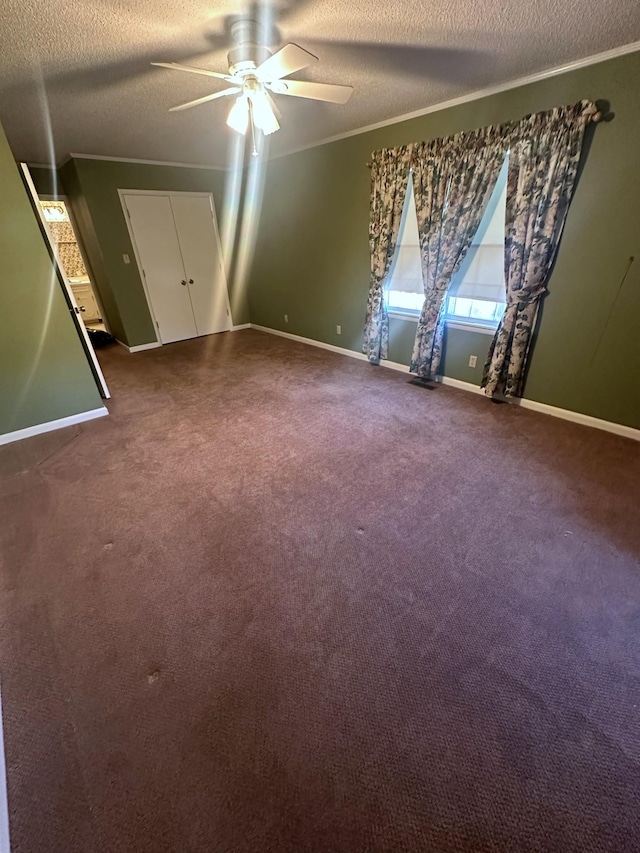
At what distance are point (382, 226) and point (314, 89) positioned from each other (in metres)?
1.65

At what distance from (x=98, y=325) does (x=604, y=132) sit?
7862mm

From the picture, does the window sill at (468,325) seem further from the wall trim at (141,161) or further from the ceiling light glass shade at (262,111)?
the wall trim at (141,161)

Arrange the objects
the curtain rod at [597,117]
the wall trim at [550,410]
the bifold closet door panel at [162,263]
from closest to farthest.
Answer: the curtain rod at [597,117], the wall trim at [550,410], the bifold closet door panel at [162,263]

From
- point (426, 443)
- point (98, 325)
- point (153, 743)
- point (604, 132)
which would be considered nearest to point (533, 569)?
point (426, 443)

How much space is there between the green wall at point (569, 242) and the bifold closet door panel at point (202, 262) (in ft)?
5.43

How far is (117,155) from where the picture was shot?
4.19 m

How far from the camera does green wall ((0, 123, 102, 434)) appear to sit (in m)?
2.47

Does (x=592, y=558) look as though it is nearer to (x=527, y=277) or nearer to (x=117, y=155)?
(x=527, y=277)

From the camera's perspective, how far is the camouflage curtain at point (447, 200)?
2684 millimetres

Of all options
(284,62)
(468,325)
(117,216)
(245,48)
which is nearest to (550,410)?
(468,325)

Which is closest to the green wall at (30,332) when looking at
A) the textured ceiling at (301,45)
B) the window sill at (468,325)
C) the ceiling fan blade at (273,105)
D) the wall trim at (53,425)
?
the wall trim at (53,425)

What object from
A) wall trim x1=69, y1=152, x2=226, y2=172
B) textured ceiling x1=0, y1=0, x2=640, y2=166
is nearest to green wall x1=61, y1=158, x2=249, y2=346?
wall trim x1=69, y1=152, x2=226, y2=172

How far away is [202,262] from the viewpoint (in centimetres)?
539

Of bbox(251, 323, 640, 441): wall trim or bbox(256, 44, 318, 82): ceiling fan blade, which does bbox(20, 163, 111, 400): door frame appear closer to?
bbox(256, 44, 318, 82): ceiling fan blade
